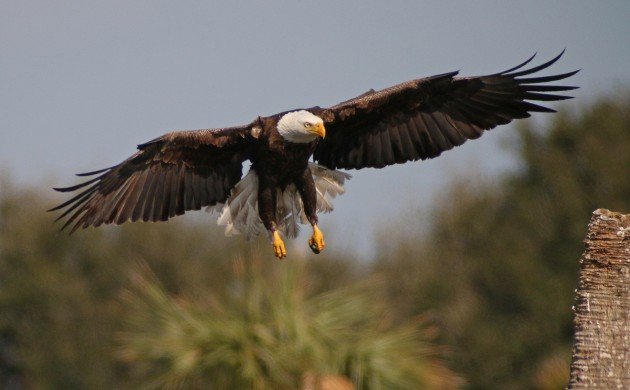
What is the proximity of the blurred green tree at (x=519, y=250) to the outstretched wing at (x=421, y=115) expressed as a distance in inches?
893

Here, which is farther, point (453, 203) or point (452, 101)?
point (453, 203)

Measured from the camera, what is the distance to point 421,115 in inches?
432

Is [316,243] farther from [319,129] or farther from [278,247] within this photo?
[319,129]

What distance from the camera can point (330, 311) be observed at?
→ 1395 centimetres

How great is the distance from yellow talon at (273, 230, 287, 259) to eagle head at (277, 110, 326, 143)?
0.89 m

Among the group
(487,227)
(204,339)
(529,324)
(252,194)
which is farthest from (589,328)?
(487,227)

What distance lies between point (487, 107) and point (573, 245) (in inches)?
1026

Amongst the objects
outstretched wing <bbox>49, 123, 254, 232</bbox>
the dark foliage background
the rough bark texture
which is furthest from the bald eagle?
the dark foliage background

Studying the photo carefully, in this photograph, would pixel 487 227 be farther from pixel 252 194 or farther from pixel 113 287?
pixel 252 194

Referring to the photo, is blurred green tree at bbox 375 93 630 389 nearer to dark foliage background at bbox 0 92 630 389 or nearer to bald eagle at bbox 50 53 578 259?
dark foliage background at bbox 0 92 630 389

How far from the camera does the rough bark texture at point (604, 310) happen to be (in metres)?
6.66

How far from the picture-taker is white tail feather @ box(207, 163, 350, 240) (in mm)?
11172

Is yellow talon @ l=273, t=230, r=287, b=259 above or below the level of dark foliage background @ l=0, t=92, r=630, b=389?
above

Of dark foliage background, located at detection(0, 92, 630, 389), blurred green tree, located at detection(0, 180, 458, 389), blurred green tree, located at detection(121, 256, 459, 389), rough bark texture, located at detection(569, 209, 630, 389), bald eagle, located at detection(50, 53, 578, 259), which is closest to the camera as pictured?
rough bark texture, located at detection(569, 209, 630, 389)
